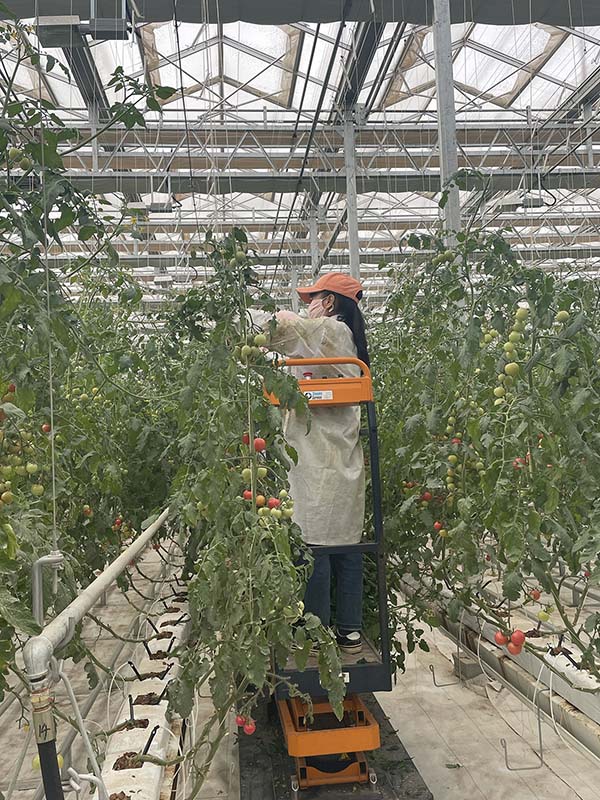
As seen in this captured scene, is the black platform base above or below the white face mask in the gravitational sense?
below

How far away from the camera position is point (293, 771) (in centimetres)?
282

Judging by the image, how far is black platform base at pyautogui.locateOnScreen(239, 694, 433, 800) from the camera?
105 inches

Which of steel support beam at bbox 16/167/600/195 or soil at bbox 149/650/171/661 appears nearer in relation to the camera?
soil at bbox 149/650/171/661

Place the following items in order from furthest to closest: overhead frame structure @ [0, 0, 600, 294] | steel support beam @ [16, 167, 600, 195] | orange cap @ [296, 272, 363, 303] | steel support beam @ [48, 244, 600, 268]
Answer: steel support beam @ [48, 244, 600, 268], steel support beam @ [16, 167, 600, 195], overhead frame structure @ [0, 0, 600, 294], orange cap @ [296, 272, 363, 303]

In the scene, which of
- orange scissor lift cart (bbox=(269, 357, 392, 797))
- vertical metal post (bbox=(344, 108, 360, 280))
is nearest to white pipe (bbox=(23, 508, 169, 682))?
orange scissor lift cart (bbox=(269, 357, 392, 797))

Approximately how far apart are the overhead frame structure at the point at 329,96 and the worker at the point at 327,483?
3.05 metres

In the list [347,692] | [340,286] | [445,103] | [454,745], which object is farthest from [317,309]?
[445,103]

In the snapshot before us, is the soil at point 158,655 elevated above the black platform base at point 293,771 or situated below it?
above

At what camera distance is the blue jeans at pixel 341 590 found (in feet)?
9.18

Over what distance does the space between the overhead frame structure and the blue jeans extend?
3518mm

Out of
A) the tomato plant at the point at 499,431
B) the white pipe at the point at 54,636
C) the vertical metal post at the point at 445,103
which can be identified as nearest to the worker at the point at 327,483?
the tomato plant at the point at 499,431

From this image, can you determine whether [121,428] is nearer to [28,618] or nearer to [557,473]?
[557,473]

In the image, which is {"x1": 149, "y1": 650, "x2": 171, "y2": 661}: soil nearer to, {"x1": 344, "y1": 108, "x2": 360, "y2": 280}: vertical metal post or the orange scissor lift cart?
the orange scissor lift cart

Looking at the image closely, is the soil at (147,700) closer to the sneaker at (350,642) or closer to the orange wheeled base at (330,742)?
the orange wheeled base at (330,742)
